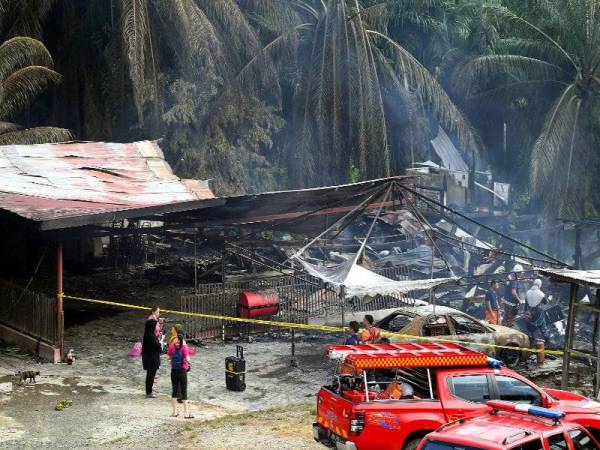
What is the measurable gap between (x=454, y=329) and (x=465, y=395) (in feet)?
21.4

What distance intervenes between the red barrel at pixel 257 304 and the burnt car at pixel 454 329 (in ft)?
11.3

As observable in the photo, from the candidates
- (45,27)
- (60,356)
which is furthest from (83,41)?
(60,356)

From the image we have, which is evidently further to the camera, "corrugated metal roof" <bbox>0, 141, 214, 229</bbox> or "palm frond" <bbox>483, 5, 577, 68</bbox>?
"palm frond" <bbox>483, 5, 577, 68</bbox>

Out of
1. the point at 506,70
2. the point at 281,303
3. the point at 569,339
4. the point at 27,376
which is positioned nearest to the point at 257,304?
the point at 281,303

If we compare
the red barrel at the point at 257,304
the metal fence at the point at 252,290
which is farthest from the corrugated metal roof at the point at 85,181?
the red barrel at the point at 257,304

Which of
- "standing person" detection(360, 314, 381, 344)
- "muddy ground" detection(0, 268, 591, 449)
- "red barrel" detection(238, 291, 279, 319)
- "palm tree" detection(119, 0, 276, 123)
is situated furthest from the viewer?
"palm tree" detection(119, 0, 276, 123)

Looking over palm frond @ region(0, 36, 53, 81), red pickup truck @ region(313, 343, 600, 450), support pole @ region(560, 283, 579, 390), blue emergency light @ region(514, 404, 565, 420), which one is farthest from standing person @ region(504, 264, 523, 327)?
palm frond @ region(0, 36, 53, 81)

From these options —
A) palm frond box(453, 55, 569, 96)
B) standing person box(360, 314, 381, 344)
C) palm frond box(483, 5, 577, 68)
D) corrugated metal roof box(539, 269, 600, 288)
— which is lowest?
standing person box(360, 314, 381, 344)

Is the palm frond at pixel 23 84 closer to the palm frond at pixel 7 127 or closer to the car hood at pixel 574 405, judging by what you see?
the palm frond at pixel 7 127

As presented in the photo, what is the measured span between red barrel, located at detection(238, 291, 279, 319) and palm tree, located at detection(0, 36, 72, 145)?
1273 centimetres

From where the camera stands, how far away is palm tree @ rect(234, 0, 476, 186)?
35.2 m

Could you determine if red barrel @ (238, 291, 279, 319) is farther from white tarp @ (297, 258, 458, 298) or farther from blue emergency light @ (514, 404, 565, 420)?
blue emergency light @ (514, 404, 565, 420)

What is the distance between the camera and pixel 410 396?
35.1 ft

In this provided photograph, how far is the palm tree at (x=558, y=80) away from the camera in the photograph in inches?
1377
